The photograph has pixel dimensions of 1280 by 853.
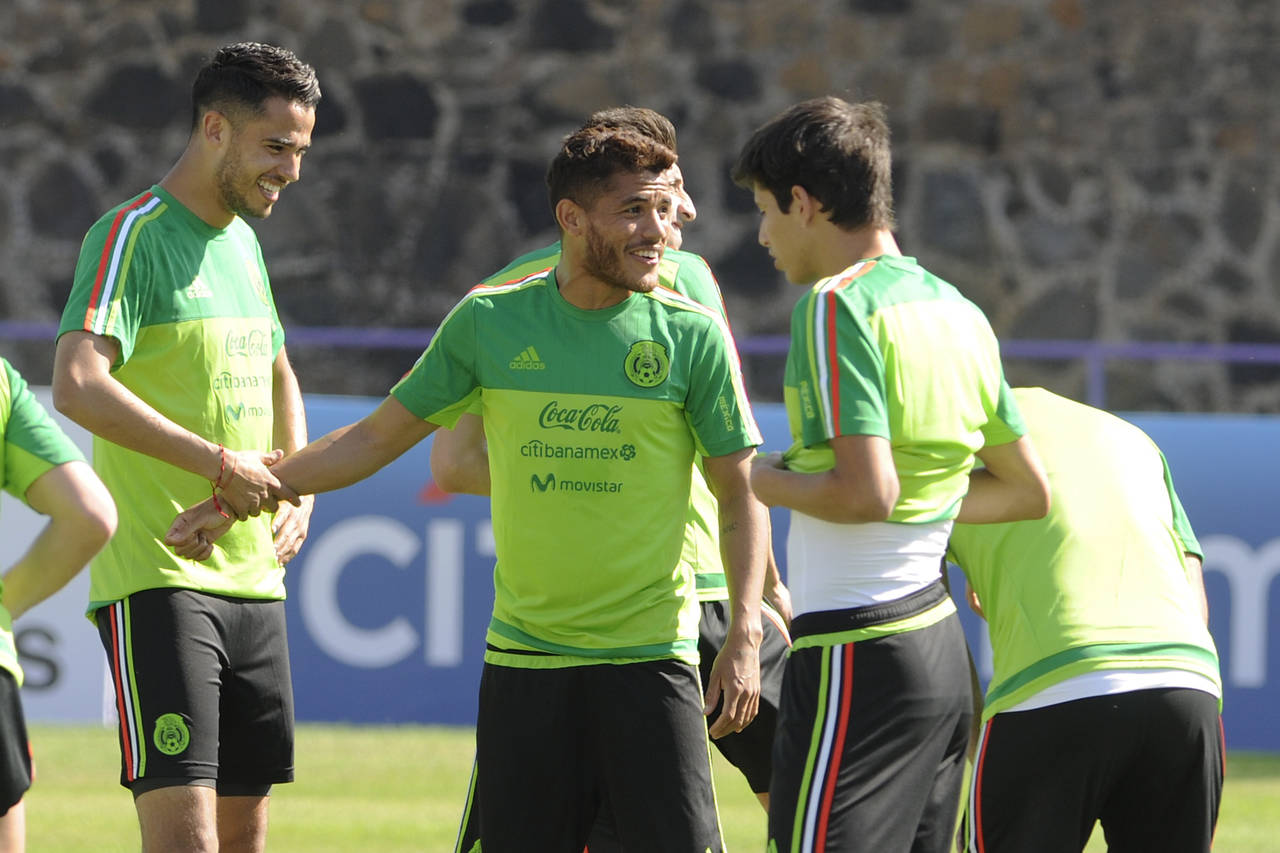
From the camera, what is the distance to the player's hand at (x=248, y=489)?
4.82 meters

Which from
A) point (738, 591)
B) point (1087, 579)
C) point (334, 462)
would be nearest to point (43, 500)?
point (334, 462)

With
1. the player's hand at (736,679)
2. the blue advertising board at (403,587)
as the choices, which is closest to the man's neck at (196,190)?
the player's hand at (736,679)

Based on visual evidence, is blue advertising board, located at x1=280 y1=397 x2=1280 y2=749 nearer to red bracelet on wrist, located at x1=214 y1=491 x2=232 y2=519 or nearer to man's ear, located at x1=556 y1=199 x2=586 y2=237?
red bracelet on wrist, located at x1=214 y1=491 x2=232 y2=519

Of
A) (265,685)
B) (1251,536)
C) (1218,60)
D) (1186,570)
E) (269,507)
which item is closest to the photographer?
(1186,570)

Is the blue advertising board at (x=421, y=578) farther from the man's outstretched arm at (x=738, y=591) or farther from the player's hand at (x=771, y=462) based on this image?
the player's hand at (x=771, y=462)

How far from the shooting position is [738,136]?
1312cm

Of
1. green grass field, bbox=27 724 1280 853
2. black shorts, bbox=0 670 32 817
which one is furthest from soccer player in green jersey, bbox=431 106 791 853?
green grass field, bbox=27 724 1280 853

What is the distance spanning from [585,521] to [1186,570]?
1.38 metres

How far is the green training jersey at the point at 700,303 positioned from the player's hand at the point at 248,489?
2.50 ft

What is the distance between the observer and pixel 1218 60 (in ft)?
42.8

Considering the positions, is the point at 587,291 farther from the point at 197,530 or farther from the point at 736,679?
the point at 197,530

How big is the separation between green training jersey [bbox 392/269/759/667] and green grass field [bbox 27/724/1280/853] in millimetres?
2876

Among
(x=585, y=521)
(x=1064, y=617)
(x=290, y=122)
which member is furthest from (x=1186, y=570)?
(x=290, y=122)

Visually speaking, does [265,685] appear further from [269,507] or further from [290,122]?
[290,122]
